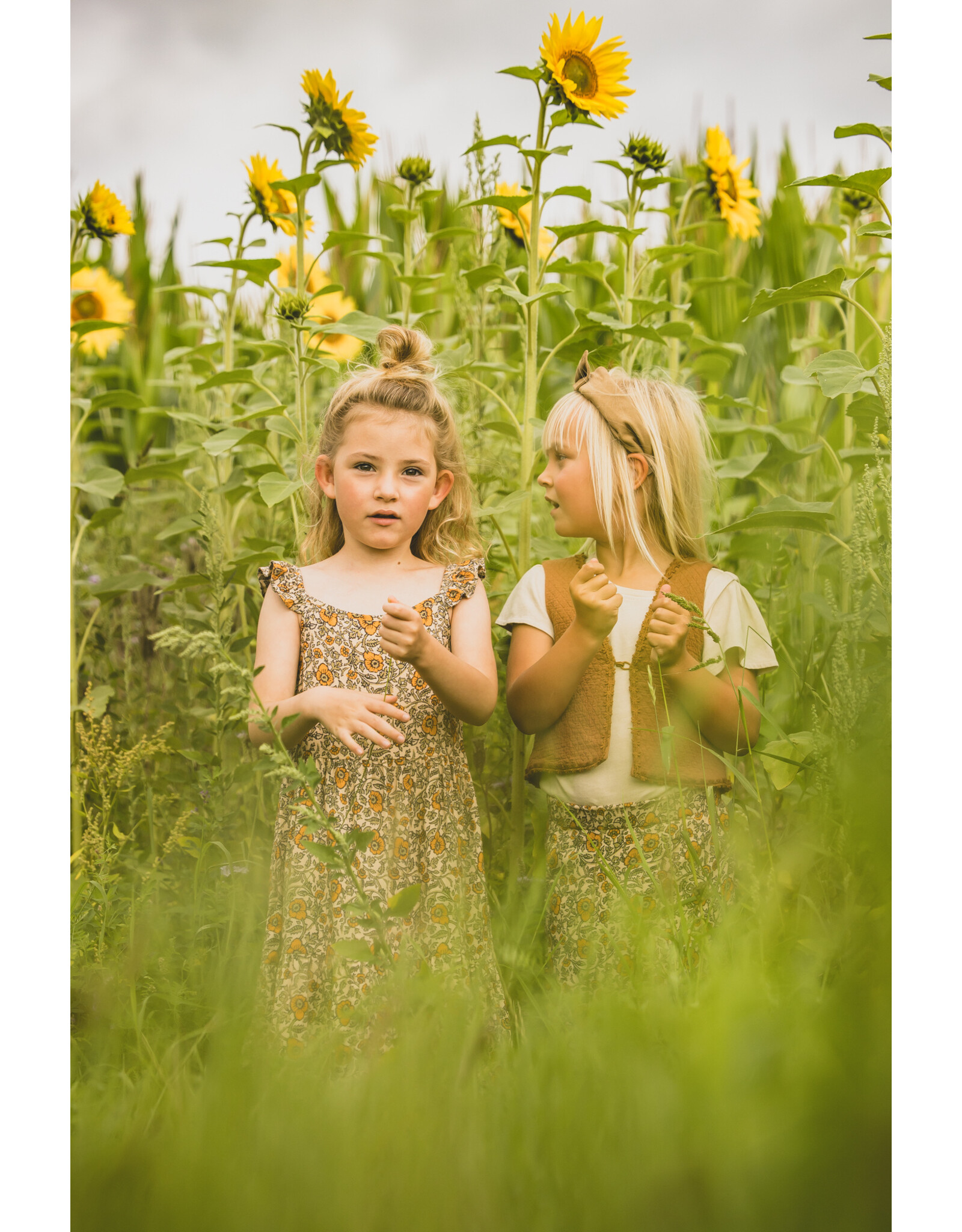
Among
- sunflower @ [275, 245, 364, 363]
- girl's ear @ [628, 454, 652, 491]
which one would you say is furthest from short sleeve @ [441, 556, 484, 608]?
sunflower @ [275, 245, 364, 363]

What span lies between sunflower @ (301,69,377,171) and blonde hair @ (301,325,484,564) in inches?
10.0

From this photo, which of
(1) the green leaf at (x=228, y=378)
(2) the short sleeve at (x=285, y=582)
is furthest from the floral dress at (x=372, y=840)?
(1) the green leaf at (x=228, y=378)

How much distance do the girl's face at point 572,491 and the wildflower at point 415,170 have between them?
0.52 meters

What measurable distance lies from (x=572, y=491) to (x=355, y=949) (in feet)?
2.09

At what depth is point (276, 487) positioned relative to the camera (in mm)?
1430

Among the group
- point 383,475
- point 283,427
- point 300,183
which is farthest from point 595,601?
point 300,183

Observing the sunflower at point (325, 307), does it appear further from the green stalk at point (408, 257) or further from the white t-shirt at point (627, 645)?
the white t-shirt at point (627, 645)

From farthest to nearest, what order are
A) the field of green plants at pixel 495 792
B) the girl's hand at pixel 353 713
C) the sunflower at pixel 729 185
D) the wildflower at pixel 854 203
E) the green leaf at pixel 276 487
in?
the wildflower at pixel 854 203 < the sunflower at pixel 729 185 < the green leaf at pixel 276 487 < the girl's hand at pixel 353 713 < the field of green plants at pixel 495 792

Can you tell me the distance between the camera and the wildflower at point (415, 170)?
1.47 meters

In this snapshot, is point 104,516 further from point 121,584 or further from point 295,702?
point 295,702

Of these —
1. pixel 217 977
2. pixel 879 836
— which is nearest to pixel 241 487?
pixel 217 977

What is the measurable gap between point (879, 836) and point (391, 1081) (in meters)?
0.64

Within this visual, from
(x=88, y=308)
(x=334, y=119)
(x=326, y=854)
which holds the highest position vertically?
(x=334, y=119)
